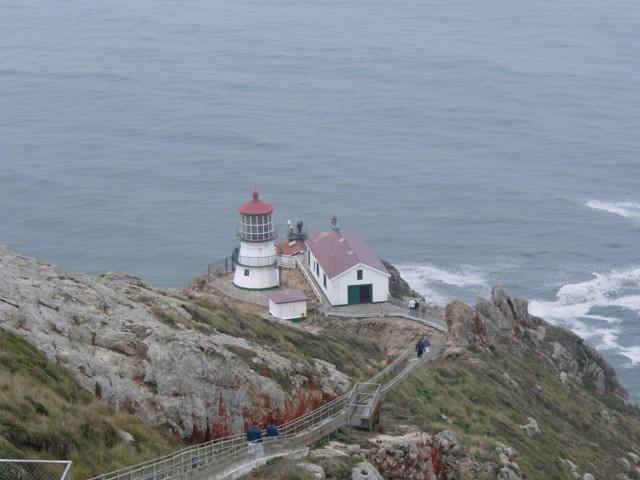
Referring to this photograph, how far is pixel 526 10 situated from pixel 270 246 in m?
153

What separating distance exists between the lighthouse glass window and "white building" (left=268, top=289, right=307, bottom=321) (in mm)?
4445

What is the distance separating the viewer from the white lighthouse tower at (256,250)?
56.2 m

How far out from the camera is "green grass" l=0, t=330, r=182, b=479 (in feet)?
66.1

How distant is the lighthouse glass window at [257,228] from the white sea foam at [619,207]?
51.2 meters

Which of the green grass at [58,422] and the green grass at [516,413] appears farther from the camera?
the green grass at [516,413]

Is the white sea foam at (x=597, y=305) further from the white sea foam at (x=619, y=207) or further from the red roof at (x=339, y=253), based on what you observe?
the red roof at (x=339, y=253)

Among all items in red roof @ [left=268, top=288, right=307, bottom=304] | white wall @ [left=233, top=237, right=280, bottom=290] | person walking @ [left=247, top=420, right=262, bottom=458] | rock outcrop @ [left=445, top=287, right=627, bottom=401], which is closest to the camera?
person walking @ [left=247, top=420, right=262, bottom=458]

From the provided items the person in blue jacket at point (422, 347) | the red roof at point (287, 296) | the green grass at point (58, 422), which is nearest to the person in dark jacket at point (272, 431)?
the green grass at point (58, 422)

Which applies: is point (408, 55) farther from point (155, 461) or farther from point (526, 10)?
point (155, 461)

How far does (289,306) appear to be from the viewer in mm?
53406

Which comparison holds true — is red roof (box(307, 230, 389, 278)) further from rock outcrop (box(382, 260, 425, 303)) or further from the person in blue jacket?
the person in blue jacket

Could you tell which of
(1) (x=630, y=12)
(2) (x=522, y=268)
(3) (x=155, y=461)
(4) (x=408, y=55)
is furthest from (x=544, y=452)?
Result: (1) (x=630, y=12)

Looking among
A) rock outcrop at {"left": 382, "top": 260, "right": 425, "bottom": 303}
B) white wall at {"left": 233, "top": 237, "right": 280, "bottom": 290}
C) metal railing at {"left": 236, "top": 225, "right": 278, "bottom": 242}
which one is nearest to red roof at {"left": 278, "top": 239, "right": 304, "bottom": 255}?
white wall at {"left": 233, "top": 237, "right": 280, "bottom": 290}

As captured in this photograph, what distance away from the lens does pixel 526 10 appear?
646 ft
